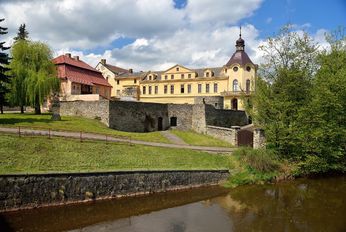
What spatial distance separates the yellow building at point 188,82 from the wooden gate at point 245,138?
14.6 m

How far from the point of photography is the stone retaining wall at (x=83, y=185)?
526 inches

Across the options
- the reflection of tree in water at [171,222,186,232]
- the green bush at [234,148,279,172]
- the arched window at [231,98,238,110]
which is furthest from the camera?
the arched window at [231,98,238,110]

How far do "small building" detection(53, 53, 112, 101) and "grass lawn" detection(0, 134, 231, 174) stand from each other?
1631 centimetres

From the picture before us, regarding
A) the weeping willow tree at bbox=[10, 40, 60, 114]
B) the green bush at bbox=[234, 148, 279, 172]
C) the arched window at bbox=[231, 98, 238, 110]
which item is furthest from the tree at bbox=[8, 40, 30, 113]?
the arched window at bbox=[231, 98, 238, 110]

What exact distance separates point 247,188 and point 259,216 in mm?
5075

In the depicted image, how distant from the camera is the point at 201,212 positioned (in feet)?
48.5

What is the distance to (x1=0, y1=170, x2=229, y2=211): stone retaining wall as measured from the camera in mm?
13367

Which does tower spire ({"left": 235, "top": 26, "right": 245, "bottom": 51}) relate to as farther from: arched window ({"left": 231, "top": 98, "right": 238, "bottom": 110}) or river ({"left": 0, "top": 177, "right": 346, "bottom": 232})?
river ({"left": 0, "top": 177, "right": 346, "bottom": 232})

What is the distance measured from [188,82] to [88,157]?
112ft

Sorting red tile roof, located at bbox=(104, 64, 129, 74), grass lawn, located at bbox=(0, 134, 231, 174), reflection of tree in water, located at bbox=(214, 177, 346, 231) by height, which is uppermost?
red tile roof, located at bbox=(104, 64, 129, 74)

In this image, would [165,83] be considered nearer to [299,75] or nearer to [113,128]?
[113,128]

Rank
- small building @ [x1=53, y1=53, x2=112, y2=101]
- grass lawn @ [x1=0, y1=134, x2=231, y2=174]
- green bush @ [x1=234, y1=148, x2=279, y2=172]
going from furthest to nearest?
small building @ [x1=53, y1=53, x2=112, y2=101] → green bush @ [x1=234, y1=148, x2=279, y2=172] → grass lawn @ [x1=0, y1=134, x2=231, y2=174]

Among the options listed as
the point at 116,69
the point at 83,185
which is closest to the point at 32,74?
the point at 83,185

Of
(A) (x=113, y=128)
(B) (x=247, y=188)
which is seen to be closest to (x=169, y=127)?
(A) (x=113, y=128)
